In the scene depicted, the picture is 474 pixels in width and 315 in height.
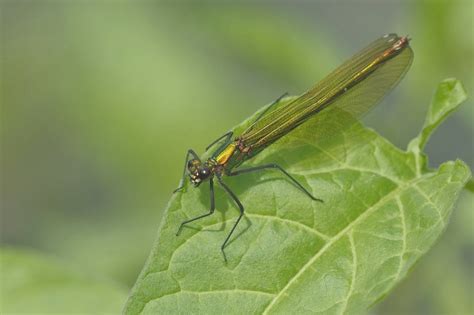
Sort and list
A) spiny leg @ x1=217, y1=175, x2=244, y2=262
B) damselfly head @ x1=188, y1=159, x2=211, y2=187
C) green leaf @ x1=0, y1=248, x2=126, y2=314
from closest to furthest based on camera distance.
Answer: spiny leg @ x1=217, y1=175, x2=244, y2=262 → damselfly head @ x1=188, y1=159, x2=211, y2=187 → green leaf @ x1=0, y1=248, x2=126, y2=314

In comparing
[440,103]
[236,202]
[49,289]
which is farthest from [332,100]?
[49,289]

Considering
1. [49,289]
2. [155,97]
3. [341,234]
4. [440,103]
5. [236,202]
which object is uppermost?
[155,97]

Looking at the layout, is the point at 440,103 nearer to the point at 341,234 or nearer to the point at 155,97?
the point at 341,234

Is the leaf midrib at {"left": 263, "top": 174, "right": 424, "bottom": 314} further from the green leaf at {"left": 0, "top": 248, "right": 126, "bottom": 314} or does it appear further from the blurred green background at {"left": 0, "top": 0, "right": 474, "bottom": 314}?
the blurred green background at {"left": 0, "top": 0, "right": 474, "bottom": 314}

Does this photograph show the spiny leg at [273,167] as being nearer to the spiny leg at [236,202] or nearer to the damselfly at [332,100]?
the spiny leg at [236,202]

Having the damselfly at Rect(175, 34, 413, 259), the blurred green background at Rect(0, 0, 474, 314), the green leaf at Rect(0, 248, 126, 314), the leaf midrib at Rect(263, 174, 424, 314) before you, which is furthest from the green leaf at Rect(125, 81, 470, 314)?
the blurred green background at Rect(0, 0, 474, 314)

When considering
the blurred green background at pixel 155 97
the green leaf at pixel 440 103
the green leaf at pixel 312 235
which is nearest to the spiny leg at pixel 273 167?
the green leaf at pixel 312 235
